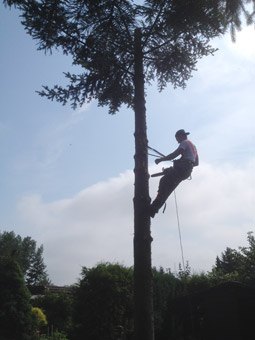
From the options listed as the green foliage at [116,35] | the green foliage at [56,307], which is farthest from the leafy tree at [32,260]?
the green foliage at [116,35]

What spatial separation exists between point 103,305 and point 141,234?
17.6ft

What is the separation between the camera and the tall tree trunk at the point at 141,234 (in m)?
4.52

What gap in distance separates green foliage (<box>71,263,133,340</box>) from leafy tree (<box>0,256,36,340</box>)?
1.53 m

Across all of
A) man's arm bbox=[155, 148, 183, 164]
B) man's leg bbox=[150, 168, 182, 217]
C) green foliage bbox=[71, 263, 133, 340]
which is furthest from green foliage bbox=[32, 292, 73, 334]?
man's arm bbox=[155, 148, 183, 164]

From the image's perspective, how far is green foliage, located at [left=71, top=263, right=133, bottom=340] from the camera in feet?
29.5

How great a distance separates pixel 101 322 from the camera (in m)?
8.96

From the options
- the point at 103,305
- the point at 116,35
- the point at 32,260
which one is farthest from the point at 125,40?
the point at 32,260

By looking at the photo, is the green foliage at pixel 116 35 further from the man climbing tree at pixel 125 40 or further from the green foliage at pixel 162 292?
the green foliage at pixel 162 292

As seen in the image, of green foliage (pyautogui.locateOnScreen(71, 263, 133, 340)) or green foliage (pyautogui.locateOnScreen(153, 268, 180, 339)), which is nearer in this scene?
green foliage (pyautogui.locateOnScreen(71, 263, 133, 340))

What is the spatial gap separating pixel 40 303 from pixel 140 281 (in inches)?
668

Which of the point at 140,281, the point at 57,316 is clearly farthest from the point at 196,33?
the point at 57,316

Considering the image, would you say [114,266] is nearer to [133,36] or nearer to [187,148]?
[187,148]

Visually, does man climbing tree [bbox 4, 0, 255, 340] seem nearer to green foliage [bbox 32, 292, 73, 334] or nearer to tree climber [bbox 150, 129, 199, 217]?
tree climber [bbox 150, 129, 199, 217]

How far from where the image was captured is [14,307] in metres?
8.81
